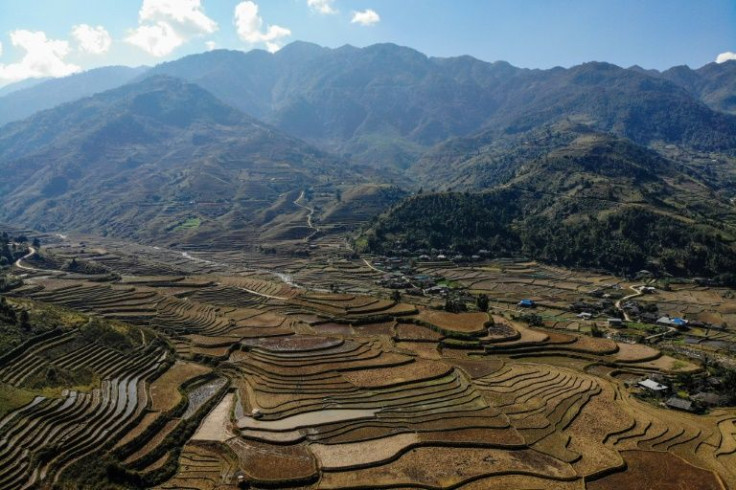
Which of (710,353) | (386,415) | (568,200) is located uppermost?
(568,200)

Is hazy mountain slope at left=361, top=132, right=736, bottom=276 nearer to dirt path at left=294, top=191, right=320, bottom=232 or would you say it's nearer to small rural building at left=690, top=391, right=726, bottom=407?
dirt path at left=294, top=191, right=320, bottom=232

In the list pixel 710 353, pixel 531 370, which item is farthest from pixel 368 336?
pixel 710 353

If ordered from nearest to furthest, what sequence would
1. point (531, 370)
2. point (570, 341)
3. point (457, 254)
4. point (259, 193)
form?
point (531, 370) < point (570, 341) < point (457, 254) < point (259, 193)

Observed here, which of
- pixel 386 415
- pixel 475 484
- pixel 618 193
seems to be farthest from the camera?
pixel 618 193

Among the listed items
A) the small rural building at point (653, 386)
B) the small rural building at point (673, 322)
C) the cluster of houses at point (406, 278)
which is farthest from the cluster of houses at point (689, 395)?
the cluster of houses at point (406, 278)

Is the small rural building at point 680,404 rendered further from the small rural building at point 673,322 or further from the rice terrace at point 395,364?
the small rural building at point 673,322

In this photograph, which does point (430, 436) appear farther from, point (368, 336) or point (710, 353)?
point (710, 353)

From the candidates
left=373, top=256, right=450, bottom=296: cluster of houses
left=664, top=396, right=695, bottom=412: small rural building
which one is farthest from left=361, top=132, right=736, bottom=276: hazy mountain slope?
left=664, top=396, right=695, bottom=412: small rural building

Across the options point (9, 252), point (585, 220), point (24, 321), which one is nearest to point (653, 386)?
point (24, 321)
